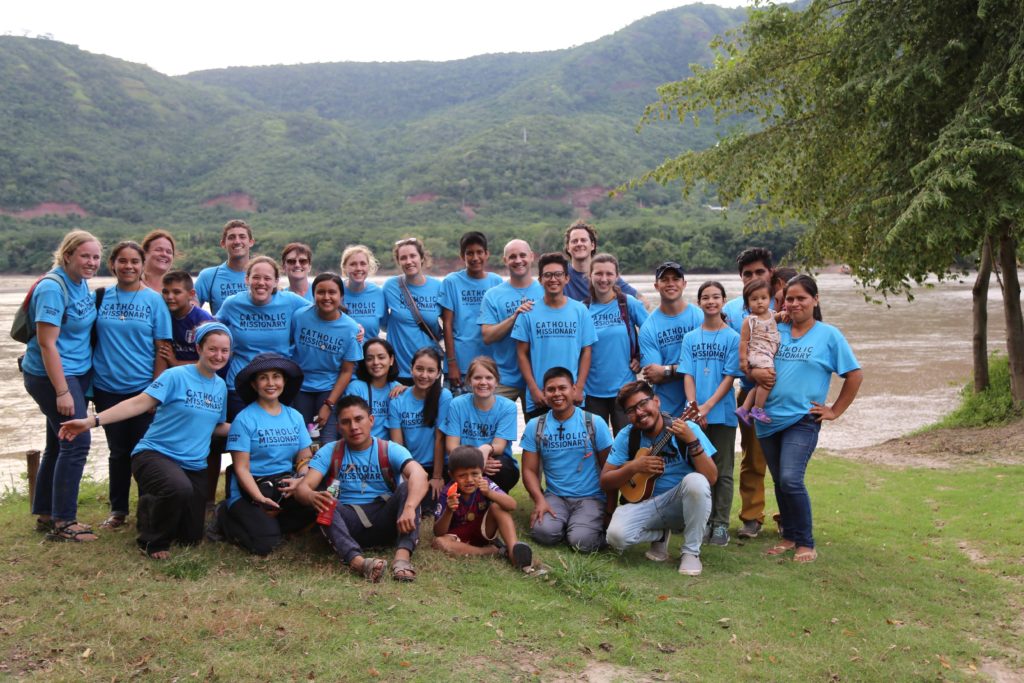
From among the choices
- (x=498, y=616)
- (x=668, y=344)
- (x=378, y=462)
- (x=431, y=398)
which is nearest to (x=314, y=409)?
(x=431, y=398)

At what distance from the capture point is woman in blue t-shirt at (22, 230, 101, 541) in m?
5.39

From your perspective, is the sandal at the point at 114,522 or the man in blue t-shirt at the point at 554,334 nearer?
the sandal at the point at 114,522

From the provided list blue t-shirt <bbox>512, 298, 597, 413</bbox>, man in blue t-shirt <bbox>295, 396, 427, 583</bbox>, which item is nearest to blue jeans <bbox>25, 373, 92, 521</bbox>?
man in blue t-shirt <bbox>295, 396, 427, 583</bbox>

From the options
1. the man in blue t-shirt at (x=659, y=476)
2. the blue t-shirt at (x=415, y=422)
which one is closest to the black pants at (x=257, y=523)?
the blue t-shirt at (x=415, y=422)

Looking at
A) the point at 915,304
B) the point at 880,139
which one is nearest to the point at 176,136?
the point at 915,304

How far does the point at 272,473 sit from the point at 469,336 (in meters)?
1.99

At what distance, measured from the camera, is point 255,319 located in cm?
628

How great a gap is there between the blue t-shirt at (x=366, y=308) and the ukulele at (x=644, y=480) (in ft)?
7.77

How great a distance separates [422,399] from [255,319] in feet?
4.39

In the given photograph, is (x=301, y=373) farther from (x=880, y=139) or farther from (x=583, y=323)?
(x=880, y=139)

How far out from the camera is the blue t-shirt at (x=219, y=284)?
271 inches

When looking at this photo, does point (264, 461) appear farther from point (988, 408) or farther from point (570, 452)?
point (988, 408)

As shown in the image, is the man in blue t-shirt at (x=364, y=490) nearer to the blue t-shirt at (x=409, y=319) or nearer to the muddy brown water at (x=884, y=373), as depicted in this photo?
the blue t-shirt at (x=409, y=319)

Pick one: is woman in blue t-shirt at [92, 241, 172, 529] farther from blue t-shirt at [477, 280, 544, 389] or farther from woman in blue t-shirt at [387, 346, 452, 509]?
blue t-shirt at [477, 280, 544, 389]
